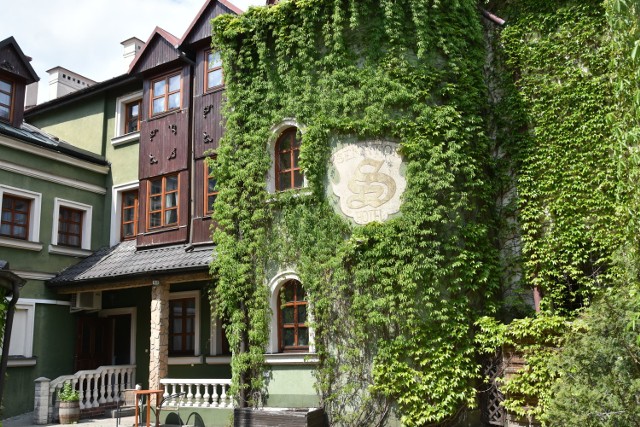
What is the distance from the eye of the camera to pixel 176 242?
1555cm

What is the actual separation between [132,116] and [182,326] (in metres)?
6.83

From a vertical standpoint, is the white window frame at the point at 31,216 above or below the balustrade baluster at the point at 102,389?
above

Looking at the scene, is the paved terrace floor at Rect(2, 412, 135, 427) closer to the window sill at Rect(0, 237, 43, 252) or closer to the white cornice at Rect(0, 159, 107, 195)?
the window sill at Rect(0, 237, 43, 252)

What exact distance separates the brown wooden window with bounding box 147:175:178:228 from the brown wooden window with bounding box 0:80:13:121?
5277 mm

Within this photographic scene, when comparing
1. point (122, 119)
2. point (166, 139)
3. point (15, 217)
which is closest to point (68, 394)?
point (15, 217)

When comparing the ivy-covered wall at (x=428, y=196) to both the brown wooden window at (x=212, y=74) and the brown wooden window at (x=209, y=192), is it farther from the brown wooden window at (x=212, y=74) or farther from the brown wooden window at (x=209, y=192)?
the brown wooden window at (x=212, y=74)

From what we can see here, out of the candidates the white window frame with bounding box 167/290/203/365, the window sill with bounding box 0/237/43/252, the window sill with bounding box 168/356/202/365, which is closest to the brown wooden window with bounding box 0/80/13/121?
the window sill with bounding box 0/237/43/252

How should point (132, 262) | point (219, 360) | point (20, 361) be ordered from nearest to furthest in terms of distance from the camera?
point (219, 360) < point (20, 361) < point (132, 262)

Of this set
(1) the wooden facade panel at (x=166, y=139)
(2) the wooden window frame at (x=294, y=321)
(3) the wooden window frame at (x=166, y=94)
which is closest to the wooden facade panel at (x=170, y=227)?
(1) the wooden facade panel at (x=166, y=139)

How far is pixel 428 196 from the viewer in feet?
36.8

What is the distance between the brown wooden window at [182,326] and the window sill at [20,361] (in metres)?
3.56

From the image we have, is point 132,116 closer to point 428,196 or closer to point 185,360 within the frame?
point 185,360

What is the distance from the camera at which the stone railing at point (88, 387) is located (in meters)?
14.0

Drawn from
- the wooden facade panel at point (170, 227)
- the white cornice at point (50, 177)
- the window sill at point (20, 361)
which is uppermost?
the white cornice at point (50, 177)
